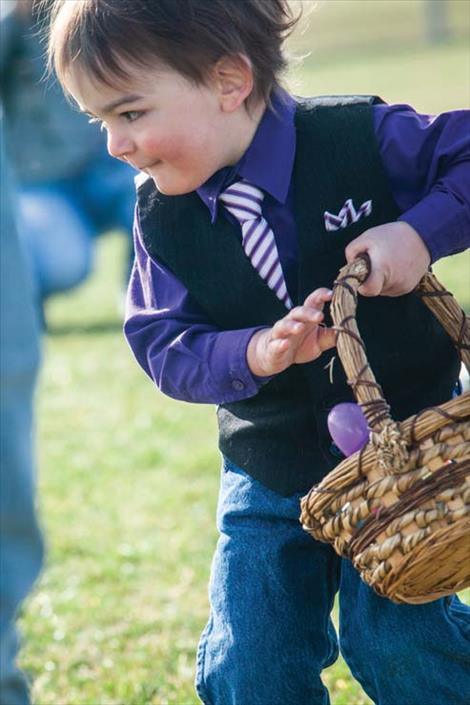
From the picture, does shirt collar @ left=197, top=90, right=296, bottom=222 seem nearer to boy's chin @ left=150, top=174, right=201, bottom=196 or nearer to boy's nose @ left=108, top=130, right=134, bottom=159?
boy's chin @ left=150, top=174, right=201, bottom=196

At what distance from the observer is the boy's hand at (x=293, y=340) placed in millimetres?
2303

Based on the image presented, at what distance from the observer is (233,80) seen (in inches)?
101

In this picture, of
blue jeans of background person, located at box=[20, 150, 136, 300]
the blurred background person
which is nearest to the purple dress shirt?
the blurred background person

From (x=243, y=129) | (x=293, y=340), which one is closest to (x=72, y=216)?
(x=243, y=129)

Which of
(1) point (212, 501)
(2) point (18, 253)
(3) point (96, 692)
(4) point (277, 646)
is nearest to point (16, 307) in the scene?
(2) point (18, 253)

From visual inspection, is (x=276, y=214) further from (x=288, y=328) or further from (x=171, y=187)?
(x=288, y=328)

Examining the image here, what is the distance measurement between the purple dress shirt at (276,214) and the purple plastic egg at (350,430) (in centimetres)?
27

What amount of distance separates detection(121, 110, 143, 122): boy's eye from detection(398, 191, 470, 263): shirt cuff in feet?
1.68

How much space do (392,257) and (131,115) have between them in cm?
54

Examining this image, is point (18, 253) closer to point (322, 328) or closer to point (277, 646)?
point (322, 328)

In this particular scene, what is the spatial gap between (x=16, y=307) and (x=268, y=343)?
1.43 feet

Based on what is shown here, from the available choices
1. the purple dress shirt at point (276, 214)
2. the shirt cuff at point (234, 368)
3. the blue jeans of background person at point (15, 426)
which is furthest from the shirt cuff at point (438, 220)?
the blue jeans of background person at point (15, 426)

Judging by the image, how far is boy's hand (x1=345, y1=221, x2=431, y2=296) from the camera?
7.82 feet

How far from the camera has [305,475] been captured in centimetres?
269
